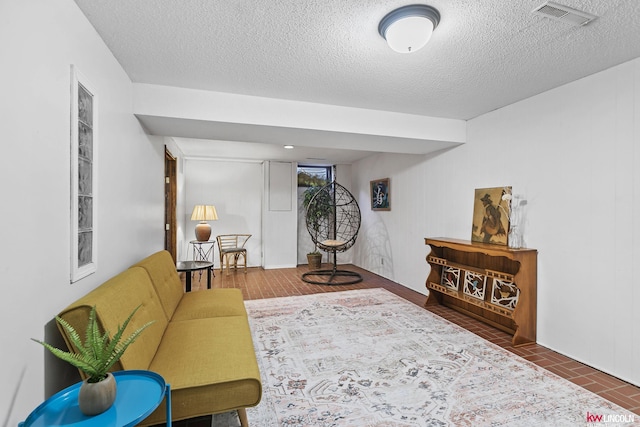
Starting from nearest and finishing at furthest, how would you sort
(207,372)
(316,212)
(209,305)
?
(207,372) < (209,305) < (316,212)

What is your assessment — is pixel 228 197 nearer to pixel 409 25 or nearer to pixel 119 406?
pixel 409 25

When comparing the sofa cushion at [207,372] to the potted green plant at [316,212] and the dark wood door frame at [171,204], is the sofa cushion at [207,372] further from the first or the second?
the potted green plant at [316,212]

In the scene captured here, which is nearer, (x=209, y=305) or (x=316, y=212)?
(x=209, y=305)

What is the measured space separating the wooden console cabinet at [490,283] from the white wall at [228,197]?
397cm

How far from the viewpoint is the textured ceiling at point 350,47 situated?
1.75 metres

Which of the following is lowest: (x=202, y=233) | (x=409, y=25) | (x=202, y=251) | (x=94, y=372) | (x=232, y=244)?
(x=202, y=251)

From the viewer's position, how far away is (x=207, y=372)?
5.06 feet

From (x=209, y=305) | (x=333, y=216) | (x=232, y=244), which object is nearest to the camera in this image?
(x=209, y=305)

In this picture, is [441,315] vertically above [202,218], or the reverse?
[202,218]

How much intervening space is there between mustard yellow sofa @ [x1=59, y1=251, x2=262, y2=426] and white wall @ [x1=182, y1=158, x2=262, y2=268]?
4.20 metres

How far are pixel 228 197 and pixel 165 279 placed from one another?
162 inches

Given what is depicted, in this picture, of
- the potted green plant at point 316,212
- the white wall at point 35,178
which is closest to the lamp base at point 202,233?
the potted green plant at point 316,212

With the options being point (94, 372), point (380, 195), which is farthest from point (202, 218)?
point (94, 372)

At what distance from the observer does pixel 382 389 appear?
2174mm
